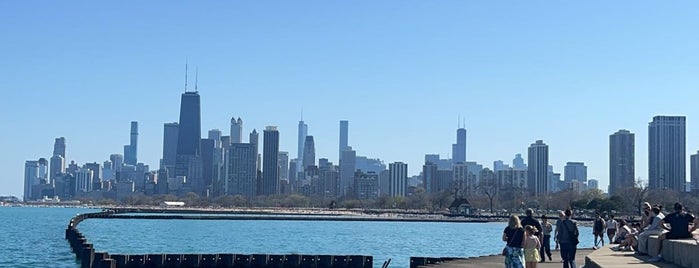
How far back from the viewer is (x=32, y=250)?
58.6 metres

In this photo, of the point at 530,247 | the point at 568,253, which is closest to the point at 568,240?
the point at 568,253

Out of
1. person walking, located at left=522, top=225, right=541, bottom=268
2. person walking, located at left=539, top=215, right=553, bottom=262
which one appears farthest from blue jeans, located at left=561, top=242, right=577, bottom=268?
person walking, located at left=539, top=215, right=553, bottom=262

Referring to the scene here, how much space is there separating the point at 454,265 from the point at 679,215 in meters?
9.09

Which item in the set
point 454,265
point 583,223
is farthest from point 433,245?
point 583,223

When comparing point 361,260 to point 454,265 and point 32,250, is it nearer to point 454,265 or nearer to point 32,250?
point 454,265

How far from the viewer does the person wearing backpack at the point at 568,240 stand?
22516 mm

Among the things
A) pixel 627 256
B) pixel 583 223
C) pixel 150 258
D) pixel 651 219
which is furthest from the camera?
pixel 583 223

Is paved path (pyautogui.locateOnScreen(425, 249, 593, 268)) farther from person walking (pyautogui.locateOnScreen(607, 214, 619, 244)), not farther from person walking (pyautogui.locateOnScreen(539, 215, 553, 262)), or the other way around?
person walking (pyautogui.locateOnScreen(607, 214, 619, 244))

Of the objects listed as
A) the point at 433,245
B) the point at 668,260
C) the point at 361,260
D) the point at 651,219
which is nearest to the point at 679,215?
the point at 668,260

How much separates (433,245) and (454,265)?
4163cm

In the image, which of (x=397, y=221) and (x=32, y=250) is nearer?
(x=32, y=250)

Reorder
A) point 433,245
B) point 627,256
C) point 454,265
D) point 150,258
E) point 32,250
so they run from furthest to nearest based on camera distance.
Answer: point 433,245, point 32,250, point 150,258, point 454,265, point 627,256

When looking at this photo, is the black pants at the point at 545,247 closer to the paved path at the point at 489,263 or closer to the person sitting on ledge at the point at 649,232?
the paved path at the point at 489,263

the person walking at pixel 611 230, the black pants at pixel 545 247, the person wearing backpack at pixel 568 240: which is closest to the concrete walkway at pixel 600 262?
the black pants at pixel 545 247
